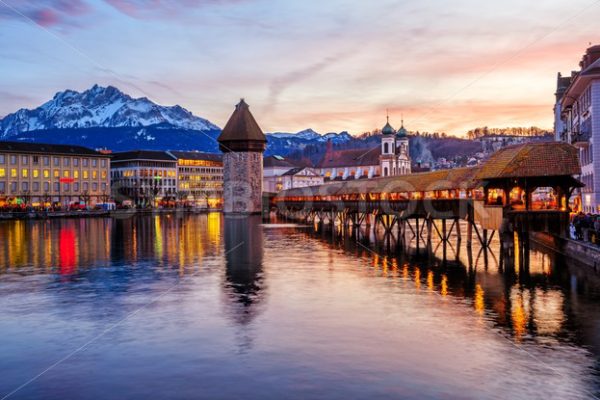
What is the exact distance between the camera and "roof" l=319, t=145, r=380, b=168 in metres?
177

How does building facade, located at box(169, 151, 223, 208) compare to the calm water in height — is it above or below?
above

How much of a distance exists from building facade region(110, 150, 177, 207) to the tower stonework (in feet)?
173

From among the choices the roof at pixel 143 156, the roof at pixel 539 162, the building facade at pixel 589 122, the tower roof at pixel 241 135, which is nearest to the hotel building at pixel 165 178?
the roof at pixel 143 156

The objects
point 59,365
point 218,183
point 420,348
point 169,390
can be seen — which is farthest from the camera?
point 218,183

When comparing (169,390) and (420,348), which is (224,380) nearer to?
(169,390)

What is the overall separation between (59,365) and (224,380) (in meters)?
4.11

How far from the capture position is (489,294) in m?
23.7

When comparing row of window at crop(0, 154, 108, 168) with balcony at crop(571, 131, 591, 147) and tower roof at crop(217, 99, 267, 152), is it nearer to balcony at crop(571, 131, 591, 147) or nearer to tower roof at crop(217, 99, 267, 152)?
tower roof at crop(217, 99, 267, 152)

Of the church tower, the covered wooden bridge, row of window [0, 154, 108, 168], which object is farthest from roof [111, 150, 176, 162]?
the covered wooden bridge

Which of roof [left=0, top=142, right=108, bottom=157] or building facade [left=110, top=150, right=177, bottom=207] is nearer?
roof [left=0, top=142, right=108, bottom=157]

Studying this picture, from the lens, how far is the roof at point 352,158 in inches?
6973

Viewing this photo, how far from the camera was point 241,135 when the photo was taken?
387ft

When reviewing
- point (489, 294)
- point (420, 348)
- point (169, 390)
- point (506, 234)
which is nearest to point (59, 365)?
point (169, 390)

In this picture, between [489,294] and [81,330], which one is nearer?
[81,330]
